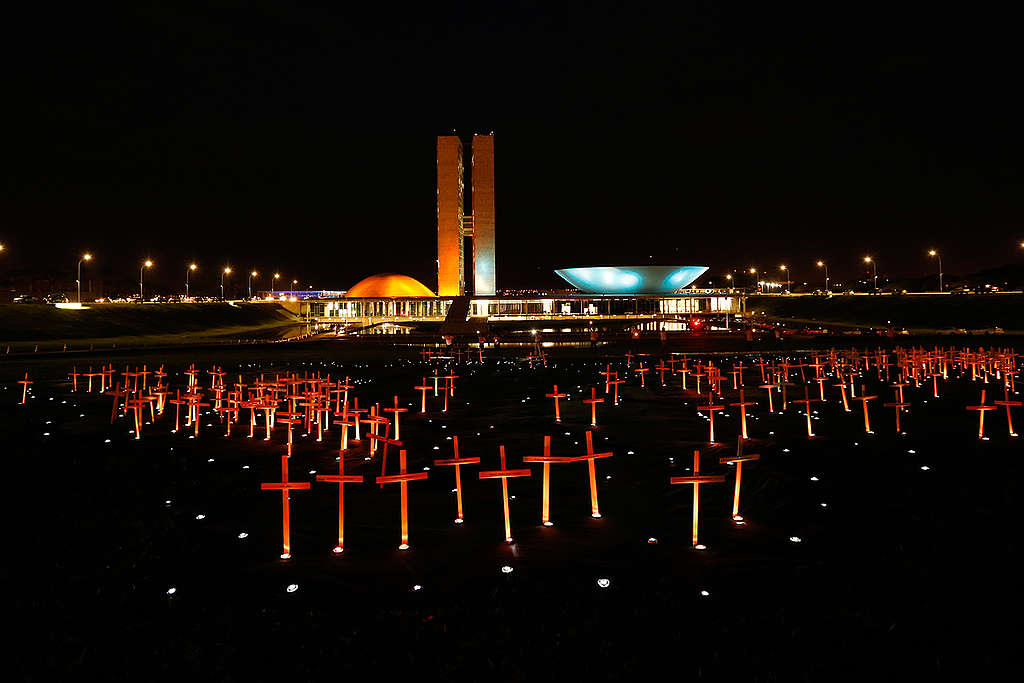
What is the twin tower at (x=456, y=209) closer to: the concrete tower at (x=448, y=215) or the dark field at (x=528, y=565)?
the concrete tower at (x=448, y=215)

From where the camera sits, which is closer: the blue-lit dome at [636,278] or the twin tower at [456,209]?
the blue-lit dome at [636,278]

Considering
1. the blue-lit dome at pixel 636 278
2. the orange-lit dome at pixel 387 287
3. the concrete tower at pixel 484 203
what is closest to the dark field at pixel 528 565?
the blue-lit dome at pixel 636 278

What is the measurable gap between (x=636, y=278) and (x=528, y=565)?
76.9 m

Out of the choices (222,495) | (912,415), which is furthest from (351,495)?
(912,415)

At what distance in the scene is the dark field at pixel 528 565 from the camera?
178 inches

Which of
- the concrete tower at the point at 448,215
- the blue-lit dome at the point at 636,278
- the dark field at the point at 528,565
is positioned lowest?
the dark field at the point at 528,565

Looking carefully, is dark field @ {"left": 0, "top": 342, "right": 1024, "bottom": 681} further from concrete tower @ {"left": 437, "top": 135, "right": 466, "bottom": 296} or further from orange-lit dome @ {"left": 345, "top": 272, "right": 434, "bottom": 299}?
orange-lit dome @ {"left": 345, "top": 272, "right": 434, "bottom": 299}

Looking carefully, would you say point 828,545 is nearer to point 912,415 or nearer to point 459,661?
point 459,661

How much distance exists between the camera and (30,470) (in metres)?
9.54

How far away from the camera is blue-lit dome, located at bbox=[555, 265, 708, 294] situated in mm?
79375

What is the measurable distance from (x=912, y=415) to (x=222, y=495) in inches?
463

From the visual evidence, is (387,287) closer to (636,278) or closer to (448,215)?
(448,215)

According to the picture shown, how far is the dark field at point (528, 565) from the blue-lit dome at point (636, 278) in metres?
69.3

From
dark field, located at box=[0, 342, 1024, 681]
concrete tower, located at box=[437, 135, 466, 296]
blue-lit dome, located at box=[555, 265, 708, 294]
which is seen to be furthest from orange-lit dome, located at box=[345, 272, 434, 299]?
dark field, located at box=[0, 342, 1024, 681]
